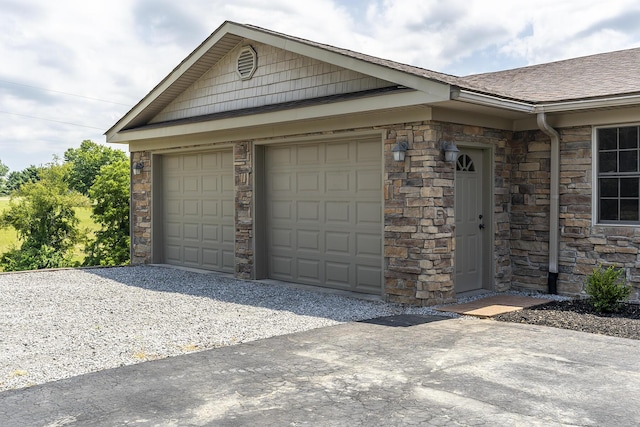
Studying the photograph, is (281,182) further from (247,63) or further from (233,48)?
(233,48)

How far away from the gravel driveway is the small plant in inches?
82.0

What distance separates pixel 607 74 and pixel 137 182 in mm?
9395

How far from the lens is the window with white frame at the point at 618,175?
26.9 feet

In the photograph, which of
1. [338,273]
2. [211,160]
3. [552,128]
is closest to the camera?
[552,128]

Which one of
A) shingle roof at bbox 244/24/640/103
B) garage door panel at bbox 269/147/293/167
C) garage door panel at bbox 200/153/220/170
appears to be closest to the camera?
shingle roof at bbox 244/24/640/103

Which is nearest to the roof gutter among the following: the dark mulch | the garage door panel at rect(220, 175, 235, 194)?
the dark mulch

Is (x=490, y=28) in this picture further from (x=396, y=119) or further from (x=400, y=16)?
(x=396, y=119)

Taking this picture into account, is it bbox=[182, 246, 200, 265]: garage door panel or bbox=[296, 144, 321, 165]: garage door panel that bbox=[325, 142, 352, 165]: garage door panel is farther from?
bbox=[182, 246, 200, 265]: garage door panel

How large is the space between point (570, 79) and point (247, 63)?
214 inches

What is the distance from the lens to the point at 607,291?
7559mm

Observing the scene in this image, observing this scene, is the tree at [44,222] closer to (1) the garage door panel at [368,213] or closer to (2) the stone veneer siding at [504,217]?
(1) the garage door panel at [368,213]

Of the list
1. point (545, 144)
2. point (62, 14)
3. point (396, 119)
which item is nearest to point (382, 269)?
point (396, 119)

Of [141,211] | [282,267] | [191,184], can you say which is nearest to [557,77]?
[282,267]

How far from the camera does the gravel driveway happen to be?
566 cm
